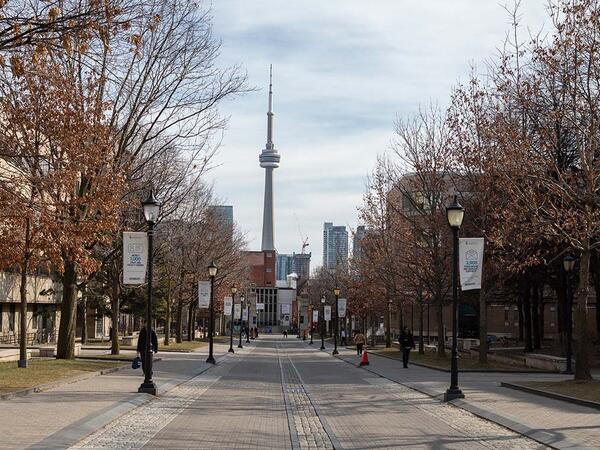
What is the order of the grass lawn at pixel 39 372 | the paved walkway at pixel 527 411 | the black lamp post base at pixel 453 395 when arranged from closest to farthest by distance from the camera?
the paved walkway at pixel 527 411 < the grass lawn at pixel 39 372 < the black lamp post base at pixel 453 395

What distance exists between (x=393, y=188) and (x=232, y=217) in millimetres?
37043

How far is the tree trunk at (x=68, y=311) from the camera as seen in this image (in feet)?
107

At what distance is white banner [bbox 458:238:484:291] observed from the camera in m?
23.1

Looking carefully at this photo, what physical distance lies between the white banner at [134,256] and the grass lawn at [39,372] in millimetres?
3515

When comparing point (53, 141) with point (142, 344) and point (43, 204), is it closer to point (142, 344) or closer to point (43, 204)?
point (43, 204)

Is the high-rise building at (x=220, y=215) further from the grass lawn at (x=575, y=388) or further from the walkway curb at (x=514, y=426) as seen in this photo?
the walkway curb at (x=514, y=426)

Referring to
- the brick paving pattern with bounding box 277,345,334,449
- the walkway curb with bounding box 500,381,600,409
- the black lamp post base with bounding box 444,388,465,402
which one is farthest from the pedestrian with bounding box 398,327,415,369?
the black lamp post base with bounding box 444,388,465,402

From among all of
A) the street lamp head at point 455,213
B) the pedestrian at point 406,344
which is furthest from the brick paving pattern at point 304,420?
the pedestrian at point 406,344

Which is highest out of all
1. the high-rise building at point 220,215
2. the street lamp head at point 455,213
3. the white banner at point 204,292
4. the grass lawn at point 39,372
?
the high-rise building at point 220,215

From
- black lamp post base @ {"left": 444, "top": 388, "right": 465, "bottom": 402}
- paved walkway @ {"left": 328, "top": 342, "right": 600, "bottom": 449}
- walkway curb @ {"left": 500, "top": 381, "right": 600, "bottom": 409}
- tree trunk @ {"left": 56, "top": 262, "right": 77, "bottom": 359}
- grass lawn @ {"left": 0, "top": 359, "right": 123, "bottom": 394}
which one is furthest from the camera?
tree trunk @ {"left": 56, "top": 262, "right": 77, "bottom": 359}

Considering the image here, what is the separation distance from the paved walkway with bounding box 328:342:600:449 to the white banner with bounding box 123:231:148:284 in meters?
8.70

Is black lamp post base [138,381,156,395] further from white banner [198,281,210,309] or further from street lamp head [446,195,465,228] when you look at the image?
white banner [198,281,210,309]

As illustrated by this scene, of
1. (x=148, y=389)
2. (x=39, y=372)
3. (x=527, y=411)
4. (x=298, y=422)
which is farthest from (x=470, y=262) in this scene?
(x=39, y=372)

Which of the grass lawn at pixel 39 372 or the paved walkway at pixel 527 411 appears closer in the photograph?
the paved walkway at pixel 527 411
